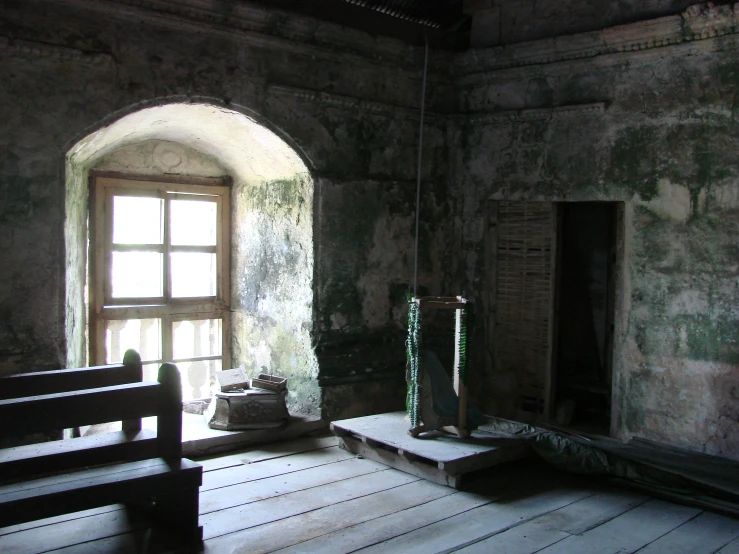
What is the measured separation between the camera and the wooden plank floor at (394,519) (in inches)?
129

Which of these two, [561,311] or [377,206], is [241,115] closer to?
[377,206]

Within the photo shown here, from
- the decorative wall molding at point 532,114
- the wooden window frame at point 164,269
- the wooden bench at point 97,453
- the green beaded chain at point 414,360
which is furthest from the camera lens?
the wooden window frame at point 164,269

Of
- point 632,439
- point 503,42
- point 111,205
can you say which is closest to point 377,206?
point 503,42

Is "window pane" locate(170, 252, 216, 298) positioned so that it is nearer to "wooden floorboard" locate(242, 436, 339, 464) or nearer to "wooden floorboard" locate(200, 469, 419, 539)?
"wooden floorboard" locate(242, 436, 339, 464)

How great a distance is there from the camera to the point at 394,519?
11.8 ft

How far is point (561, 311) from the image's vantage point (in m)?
6.08

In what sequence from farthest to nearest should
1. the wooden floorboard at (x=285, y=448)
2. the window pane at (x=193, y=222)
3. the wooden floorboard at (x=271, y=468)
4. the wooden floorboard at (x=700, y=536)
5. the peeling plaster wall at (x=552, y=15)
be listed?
the window pane at (x=193, y=222)
the peeling plaster wall at (x=552, y=15)
the wooden floorboard at (x=285, y=448)
the wooden floorboard at (x=271, y=468)
the wooden floorboard at (x=700, y=536)

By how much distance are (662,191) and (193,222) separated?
374 centimetres

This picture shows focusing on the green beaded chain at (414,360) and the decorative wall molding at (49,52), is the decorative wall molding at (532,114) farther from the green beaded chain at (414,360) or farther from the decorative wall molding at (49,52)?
the decorative wall molding at (49,52)

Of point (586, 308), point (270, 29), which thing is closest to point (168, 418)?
point (270, 29)

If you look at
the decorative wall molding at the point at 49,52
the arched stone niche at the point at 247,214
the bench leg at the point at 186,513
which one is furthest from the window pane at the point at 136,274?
the bench leg at the point at 186,513

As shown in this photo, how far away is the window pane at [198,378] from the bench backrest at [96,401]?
2.20 metres

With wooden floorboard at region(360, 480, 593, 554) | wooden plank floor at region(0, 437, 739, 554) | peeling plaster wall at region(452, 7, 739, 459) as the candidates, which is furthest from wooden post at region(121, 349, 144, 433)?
peeling plaster wall at region(452, 7, 739, 459)

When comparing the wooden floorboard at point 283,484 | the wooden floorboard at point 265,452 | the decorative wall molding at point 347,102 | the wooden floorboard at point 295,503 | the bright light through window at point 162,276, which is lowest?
the wooden floorboard at point 295,503
